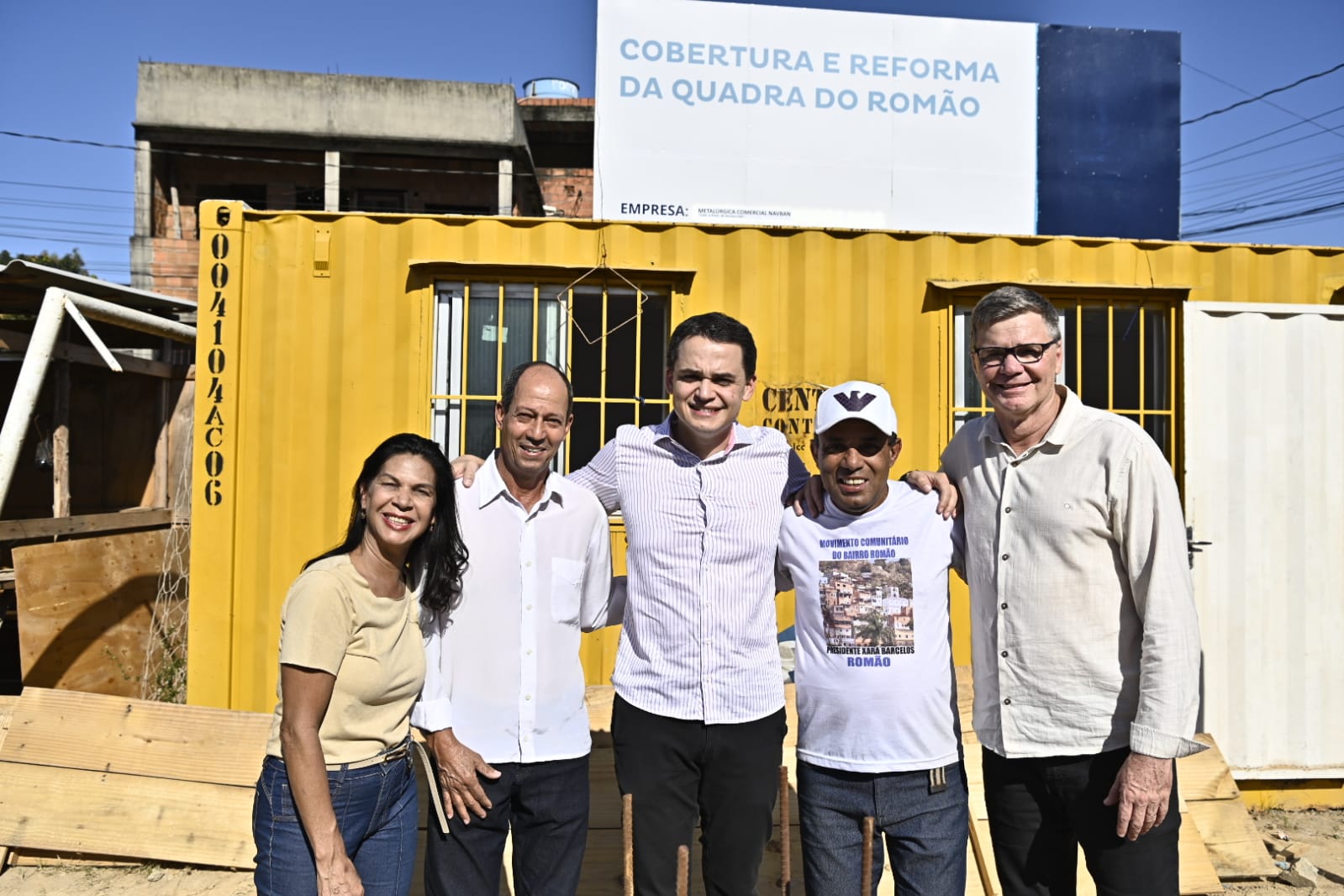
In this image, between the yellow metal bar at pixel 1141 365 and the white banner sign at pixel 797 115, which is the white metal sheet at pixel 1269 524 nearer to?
the yellow metal bar at pixel 1141 365

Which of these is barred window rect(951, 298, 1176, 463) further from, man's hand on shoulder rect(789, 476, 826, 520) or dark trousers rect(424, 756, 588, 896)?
dark trousers rect(424, 756, 588, 896)

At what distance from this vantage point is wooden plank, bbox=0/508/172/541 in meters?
5.80

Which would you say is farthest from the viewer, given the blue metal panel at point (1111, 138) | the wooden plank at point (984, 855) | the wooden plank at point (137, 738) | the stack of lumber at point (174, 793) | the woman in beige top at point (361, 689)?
the blue metal panel at point (1111, 138)

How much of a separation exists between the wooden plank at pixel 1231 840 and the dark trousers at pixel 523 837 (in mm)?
3274

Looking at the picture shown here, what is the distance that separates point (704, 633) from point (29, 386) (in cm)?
508

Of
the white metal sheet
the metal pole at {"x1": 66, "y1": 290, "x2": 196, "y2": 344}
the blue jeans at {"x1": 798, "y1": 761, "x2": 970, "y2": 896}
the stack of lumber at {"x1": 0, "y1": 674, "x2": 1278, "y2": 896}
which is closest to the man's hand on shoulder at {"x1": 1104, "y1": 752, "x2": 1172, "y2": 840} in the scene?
the blue jeans at {"x1": 798, "y1": 761, "x2": 970, "y2": 896}

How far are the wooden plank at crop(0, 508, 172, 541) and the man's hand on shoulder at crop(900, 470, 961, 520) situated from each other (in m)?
5.82

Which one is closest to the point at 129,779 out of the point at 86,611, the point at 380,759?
the point at 86,611

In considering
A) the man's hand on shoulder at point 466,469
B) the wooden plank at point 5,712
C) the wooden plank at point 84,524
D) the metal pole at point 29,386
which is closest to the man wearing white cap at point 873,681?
the man's hand on shoulder at point 466,469

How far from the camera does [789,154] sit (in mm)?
6891

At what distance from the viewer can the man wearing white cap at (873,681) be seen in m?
2.19

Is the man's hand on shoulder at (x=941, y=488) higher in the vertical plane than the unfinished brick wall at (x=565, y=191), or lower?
lower

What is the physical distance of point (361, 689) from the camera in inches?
83.6

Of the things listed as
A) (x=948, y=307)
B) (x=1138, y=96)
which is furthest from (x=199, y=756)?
(x=1138, y=96)
